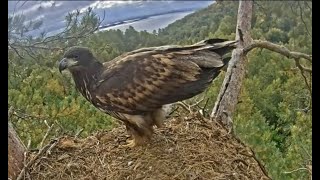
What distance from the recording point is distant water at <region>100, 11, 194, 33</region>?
2.80 m

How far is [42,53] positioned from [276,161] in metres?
1.18

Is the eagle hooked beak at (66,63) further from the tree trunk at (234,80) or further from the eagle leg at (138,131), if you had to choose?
the tree trunk at (234,80)

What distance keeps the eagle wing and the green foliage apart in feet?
0.98

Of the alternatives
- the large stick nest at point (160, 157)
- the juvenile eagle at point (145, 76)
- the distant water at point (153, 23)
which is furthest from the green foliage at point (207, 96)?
the juvenile eagle at point (145, 76)

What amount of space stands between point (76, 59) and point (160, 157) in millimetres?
524

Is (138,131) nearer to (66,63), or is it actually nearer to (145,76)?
(145,76)

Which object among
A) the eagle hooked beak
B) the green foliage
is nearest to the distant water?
the green foliage

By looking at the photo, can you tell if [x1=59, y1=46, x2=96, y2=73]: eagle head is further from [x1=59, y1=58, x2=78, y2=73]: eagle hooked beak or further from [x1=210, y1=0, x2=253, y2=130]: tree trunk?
[x1=210, y1=0, x2=253, y2=130]: tree trunk

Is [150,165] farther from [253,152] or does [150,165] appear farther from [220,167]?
[253,152]

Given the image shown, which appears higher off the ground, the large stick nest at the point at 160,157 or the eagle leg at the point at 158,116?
the eagle leg at the point at 158,116

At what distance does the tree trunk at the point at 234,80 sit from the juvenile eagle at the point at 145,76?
0.44 meters

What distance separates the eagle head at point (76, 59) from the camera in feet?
8.16

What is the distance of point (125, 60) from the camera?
2514mm

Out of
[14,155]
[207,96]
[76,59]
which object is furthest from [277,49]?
[14,155]
